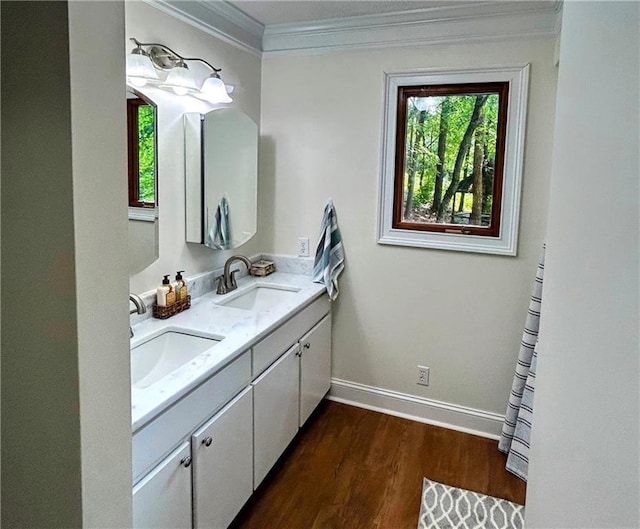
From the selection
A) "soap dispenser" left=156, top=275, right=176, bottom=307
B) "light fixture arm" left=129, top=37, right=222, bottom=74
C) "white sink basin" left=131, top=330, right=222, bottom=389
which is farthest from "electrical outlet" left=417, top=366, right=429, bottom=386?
"light fixture arm" left=129, top=37, right=222, bottom=74

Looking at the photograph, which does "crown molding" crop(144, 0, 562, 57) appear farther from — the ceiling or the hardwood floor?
the hardwood floor

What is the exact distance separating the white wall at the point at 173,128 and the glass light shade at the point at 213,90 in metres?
0.09

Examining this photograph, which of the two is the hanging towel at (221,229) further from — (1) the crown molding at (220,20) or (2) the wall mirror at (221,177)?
(1) the crown molding at (220,20)

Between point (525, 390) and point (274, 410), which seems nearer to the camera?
point (274, 410)

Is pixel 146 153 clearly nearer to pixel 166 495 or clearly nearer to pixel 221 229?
pixel 221 229

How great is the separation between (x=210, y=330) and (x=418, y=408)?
5.05 ft

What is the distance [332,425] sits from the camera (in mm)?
2900

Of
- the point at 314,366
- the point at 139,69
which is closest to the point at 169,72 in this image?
the point at 139,69

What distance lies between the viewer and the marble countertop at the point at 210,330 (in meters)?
1.49

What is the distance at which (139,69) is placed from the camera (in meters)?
1.98

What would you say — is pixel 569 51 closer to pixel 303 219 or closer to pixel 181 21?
pixel 181 21

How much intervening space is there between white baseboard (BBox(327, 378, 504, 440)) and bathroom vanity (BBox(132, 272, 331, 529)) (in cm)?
32

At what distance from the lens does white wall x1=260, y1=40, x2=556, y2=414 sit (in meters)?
2.66

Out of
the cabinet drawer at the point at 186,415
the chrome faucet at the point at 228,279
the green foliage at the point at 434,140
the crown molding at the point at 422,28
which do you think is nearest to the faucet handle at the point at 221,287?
the chrome faucet at the point at 228,279
